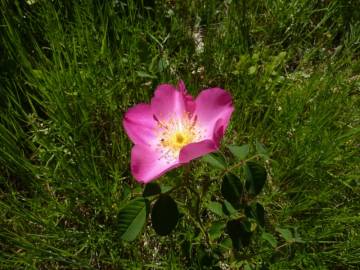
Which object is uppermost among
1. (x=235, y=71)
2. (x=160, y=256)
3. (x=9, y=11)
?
(x=9, y=11)

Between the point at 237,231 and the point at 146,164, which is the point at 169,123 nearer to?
the point at 146,164

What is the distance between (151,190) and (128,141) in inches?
20.5

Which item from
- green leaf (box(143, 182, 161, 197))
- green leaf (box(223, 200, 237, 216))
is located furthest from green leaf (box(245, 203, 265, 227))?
green leaf (box(143, 182, 161, 197))

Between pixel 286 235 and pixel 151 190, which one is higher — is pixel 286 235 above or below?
below

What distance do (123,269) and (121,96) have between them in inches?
23.5

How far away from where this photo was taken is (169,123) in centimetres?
125

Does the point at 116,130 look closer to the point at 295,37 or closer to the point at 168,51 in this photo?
the point at 168,51

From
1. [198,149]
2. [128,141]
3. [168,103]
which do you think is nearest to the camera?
[198,149]

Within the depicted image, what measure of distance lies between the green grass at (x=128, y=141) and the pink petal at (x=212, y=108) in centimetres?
32

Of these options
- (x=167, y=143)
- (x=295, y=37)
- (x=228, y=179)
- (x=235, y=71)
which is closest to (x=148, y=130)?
Answer: (x=167, y=143)

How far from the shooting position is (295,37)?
6.38 ft

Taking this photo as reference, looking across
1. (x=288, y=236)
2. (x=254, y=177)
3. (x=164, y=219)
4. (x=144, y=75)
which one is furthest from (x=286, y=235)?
(x=144, y=75)

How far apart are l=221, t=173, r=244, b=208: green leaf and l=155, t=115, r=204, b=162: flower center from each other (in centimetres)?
15

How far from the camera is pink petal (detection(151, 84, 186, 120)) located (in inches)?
47.1
